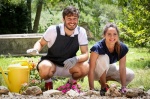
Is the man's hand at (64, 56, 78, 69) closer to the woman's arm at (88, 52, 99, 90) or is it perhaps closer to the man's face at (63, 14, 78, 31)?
the woman's arm at (88, 52, 99, 90)

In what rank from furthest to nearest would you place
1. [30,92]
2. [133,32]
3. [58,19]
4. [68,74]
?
1. [58,19]
2. [133,32]
3. [68,74]
4. [30,92]

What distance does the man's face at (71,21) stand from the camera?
11.8ft

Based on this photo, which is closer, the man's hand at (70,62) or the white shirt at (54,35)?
the man's hand at (70,62)

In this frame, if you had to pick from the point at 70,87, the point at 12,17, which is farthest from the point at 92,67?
the point at 12,17

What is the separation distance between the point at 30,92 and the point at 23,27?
34.0ft

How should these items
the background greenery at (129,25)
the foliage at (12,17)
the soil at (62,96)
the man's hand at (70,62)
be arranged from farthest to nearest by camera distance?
the foliage at (12,17)
the background greenery at (129,25)
the man's hand at (70,62)
the soil at (62,96)

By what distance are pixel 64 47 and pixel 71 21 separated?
31 centimetres

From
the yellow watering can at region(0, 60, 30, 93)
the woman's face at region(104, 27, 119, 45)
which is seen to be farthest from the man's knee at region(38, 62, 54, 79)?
the woman's face at region(104, 27, 119, 45)

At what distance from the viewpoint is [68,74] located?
151 inches

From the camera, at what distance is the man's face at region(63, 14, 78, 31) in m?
3.61

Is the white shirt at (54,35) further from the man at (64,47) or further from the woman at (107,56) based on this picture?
the woman at (107,56)

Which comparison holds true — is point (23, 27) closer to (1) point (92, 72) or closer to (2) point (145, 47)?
(2) point (145, 47)

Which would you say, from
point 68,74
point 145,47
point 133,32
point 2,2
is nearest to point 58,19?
point 2,2

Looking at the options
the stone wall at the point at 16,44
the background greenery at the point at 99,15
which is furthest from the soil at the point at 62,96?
the stone wall at the point at 16,44
